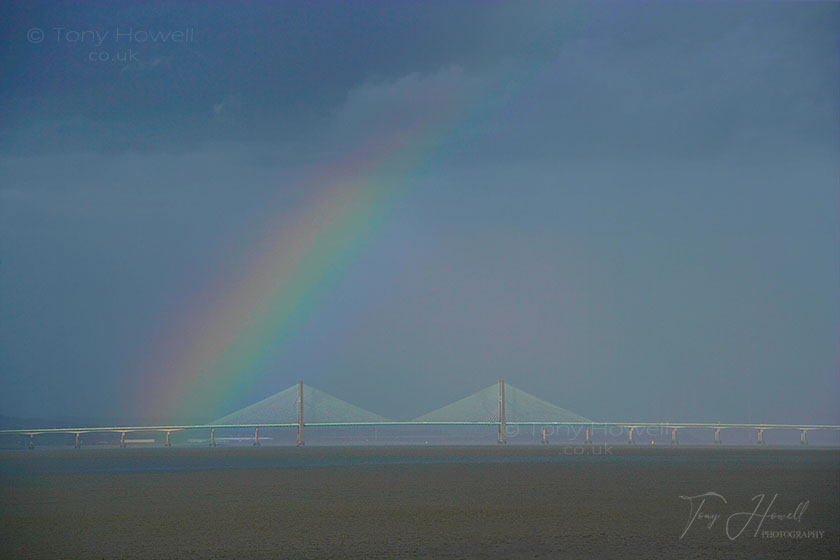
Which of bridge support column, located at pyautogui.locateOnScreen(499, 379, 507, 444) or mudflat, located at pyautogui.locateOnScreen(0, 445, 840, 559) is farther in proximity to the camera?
bridge support column, located at pyautogui.locateOnScreen(499, 379, 507, 444)

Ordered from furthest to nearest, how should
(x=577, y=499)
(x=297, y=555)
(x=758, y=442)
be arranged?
1. (x=758, y=442)
2. (x=577, y=499)
3. (x=297, y=555)

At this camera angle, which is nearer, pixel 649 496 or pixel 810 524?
pixel 810 524

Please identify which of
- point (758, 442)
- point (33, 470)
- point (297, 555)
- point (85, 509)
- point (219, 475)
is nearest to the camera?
point (297, 555)

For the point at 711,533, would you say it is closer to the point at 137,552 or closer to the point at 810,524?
the point at 810,524


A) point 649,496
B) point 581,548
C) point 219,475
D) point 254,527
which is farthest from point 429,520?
point 219,475

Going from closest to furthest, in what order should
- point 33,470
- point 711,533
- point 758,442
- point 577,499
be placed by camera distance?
point 711,533 → point 577,499 → point 33,470 → point 758,442

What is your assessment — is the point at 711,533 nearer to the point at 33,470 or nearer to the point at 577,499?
the point at 577,499

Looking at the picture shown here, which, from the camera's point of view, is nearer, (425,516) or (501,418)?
(425,516)

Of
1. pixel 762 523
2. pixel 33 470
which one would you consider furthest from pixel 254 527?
pixel 33 470

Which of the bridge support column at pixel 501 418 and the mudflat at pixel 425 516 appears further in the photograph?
the bridge support column at pixel 501 418
